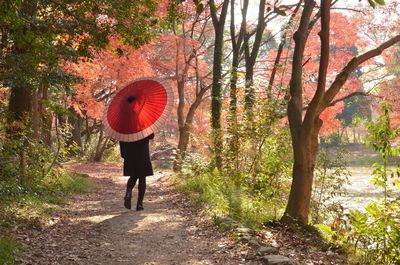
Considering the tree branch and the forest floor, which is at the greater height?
the tree branch

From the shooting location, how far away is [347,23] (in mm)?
17391

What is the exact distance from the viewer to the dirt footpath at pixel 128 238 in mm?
5367

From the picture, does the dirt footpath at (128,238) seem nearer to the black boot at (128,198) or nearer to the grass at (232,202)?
the black boot at (128,198)

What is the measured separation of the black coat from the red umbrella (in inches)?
10.3

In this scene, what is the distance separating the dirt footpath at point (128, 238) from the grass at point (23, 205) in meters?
0.18

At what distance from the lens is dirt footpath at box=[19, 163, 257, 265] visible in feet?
17.6

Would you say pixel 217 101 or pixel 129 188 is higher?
pixel 217 101

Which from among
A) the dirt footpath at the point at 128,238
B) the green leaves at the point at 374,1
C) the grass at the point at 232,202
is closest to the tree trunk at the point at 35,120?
the dirt footpath at the point at 128,238

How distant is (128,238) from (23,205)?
213 cm

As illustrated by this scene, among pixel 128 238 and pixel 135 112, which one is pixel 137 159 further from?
pixel 128 238

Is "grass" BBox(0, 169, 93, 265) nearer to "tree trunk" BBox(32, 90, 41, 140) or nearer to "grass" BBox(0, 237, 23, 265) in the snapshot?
"grass" BBox(0, 237, 23, 265)

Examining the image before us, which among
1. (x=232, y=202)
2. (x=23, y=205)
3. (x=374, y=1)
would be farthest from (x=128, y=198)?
(x=374, y=1)

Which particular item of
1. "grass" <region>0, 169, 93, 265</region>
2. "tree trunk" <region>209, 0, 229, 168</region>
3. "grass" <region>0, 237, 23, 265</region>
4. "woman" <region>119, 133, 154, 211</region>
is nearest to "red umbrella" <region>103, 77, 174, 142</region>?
"woman" <region>119, 133, 154, 211</region>

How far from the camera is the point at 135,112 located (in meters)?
7.64
